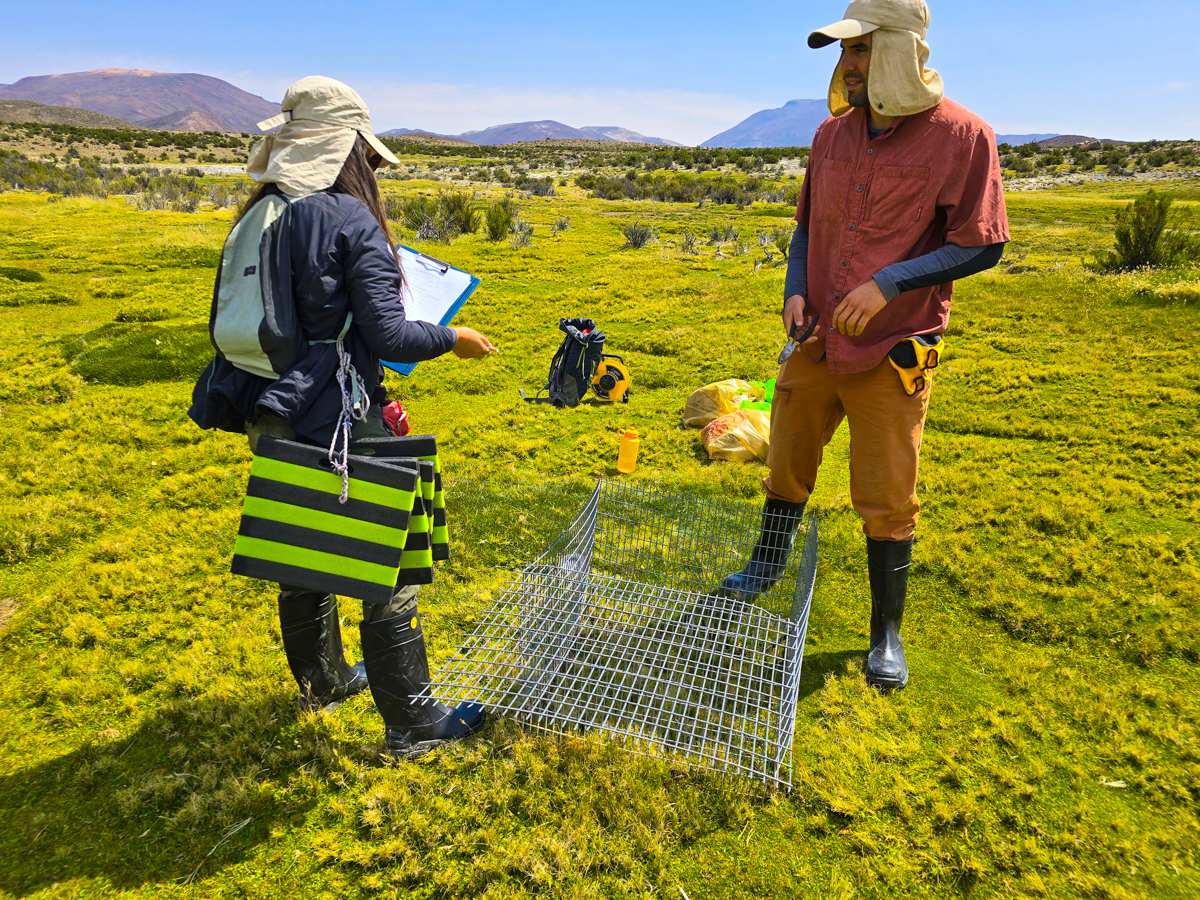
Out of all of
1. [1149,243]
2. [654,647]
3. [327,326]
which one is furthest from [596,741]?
[1149,243]

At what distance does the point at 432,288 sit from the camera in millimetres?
2826

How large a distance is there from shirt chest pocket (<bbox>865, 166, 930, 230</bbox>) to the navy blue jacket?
1.82m

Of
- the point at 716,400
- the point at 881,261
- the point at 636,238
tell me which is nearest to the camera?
the point at 881,261

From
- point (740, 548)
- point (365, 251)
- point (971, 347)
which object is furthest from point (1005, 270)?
point (365, 251)

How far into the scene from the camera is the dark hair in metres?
1.98

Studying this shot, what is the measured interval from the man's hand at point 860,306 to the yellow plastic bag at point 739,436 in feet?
9.69

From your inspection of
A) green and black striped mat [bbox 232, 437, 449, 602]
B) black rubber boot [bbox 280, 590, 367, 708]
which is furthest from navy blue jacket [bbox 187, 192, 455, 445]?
black rubber boot [bbox 280, 590, 367, 708]

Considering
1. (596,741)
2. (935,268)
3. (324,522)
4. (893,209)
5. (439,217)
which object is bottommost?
(596,741)

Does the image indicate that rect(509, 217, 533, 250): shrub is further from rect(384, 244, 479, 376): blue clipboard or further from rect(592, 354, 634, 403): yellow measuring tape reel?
rect(384, 244, 479, 376): blue clipboard

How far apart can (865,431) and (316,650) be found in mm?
2530

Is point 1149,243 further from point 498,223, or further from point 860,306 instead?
point 498,223

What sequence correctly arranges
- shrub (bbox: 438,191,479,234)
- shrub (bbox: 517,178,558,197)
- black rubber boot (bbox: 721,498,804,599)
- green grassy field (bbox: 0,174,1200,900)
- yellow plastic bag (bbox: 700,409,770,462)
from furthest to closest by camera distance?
1. shrub (bbox: 517,178,558,197)
2. shrub (bbox: 438,191,479,234)
3. yellow plastic bag (bbox: 700,409,770,462)
4. black rubber boot (bbox: 721,498,804,599)
5. green grassy field (bbox: 0,174,1200,900)

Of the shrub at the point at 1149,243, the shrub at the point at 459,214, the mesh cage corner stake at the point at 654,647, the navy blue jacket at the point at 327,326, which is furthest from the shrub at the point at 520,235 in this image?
the navy blue jacket at the point at 327,326

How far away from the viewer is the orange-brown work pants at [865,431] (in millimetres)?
2691
